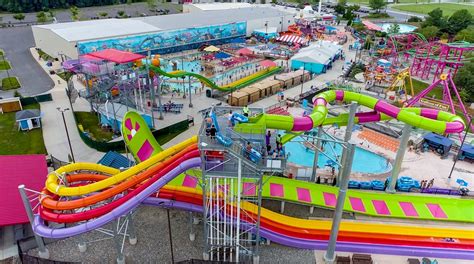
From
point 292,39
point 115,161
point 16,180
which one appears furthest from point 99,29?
point 16,180

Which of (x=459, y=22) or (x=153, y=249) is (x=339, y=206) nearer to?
(x=153, y=249)

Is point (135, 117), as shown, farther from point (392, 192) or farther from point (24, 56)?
point (24, 56)

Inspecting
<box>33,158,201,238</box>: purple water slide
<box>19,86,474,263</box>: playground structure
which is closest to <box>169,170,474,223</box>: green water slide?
<box>19,86,474,263</box>: playground structure

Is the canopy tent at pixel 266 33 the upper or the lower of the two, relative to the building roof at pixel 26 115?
upper

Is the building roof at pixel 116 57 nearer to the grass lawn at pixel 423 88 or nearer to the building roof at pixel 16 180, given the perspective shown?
the building roof at pixel 16 180

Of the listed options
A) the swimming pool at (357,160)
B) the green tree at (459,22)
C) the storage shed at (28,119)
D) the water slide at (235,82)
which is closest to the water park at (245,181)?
the swimming pool at (357,160)

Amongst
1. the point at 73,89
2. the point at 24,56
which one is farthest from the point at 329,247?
the point at 24,56
